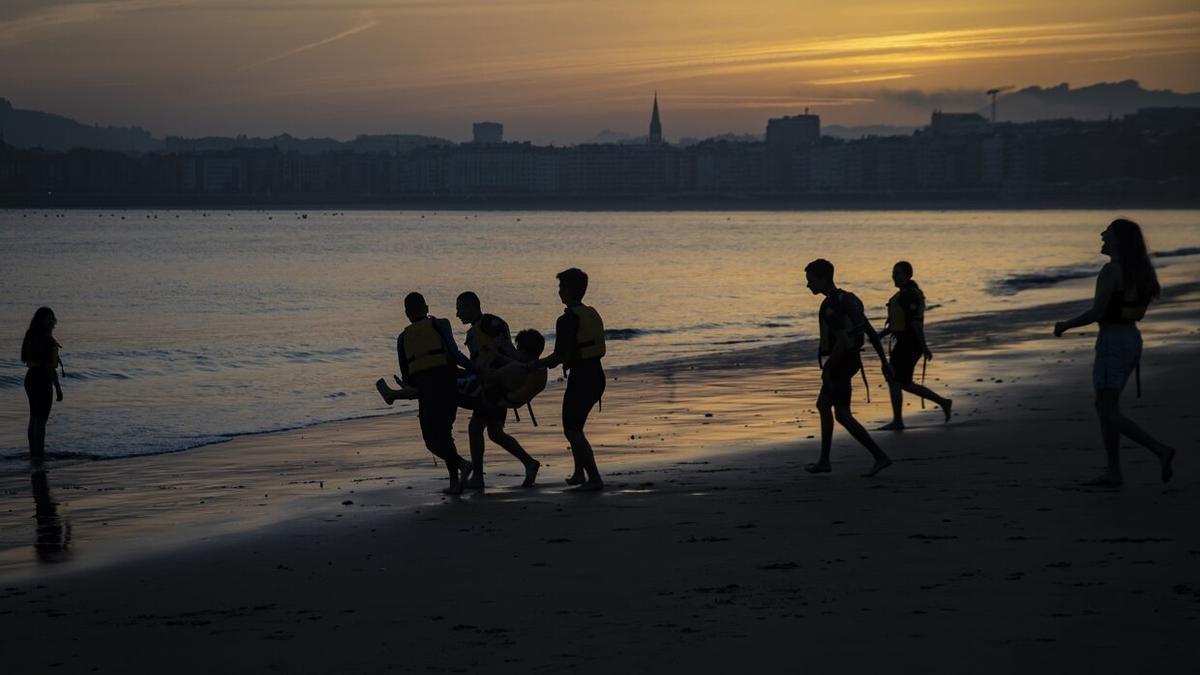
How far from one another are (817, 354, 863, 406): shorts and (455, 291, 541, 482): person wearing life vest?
2184 mm

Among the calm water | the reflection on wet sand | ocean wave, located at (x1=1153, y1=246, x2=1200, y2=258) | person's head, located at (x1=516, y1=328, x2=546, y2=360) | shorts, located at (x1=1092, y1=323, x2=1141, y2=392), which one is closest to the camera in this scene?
the reflection on wet sand

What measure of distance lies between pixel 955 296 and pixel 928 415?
3406cm

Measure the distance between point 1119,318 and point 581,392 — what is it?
355 centimetres

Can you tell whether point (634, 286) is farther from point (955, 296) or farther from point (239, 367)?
point (239, 367)

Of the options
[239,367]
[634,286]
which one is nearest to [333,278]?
[634,286]

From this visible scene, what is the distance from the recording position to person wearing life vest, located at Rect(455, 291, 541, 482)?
1073cm

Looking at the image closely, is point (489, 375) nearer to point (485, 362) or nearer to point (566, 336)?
point (485, 362)

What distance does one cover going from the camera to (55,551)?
30.1ft

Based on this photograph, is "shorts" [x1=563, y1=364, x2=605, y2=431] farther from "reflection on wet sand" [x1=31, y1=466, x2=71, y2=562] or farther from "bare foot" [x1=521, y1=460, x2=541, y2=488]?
"reflection on wet sand" [x1=31, y1=466, x2=71, y2=562]

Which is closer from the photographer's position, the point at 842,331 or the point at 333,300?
the point at 842,331

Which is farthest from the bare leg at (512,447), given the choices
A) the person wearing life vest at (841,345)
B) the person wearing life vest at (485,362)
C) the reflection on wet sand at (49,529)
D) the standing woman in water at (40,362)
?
the standing woman in water at (40,362)

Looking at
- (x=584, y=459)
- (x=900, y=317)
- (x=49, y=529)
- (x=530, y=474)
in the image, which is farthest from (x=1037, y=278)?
(x=49, y=529)

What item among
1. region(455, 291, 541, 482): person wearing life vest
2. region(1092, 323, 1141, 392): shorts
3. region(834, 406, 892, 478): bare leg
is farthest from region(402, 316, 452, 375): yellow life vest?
region(1092, 323, 1141, 392): shorts

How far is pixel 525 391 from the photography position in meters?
10.8
